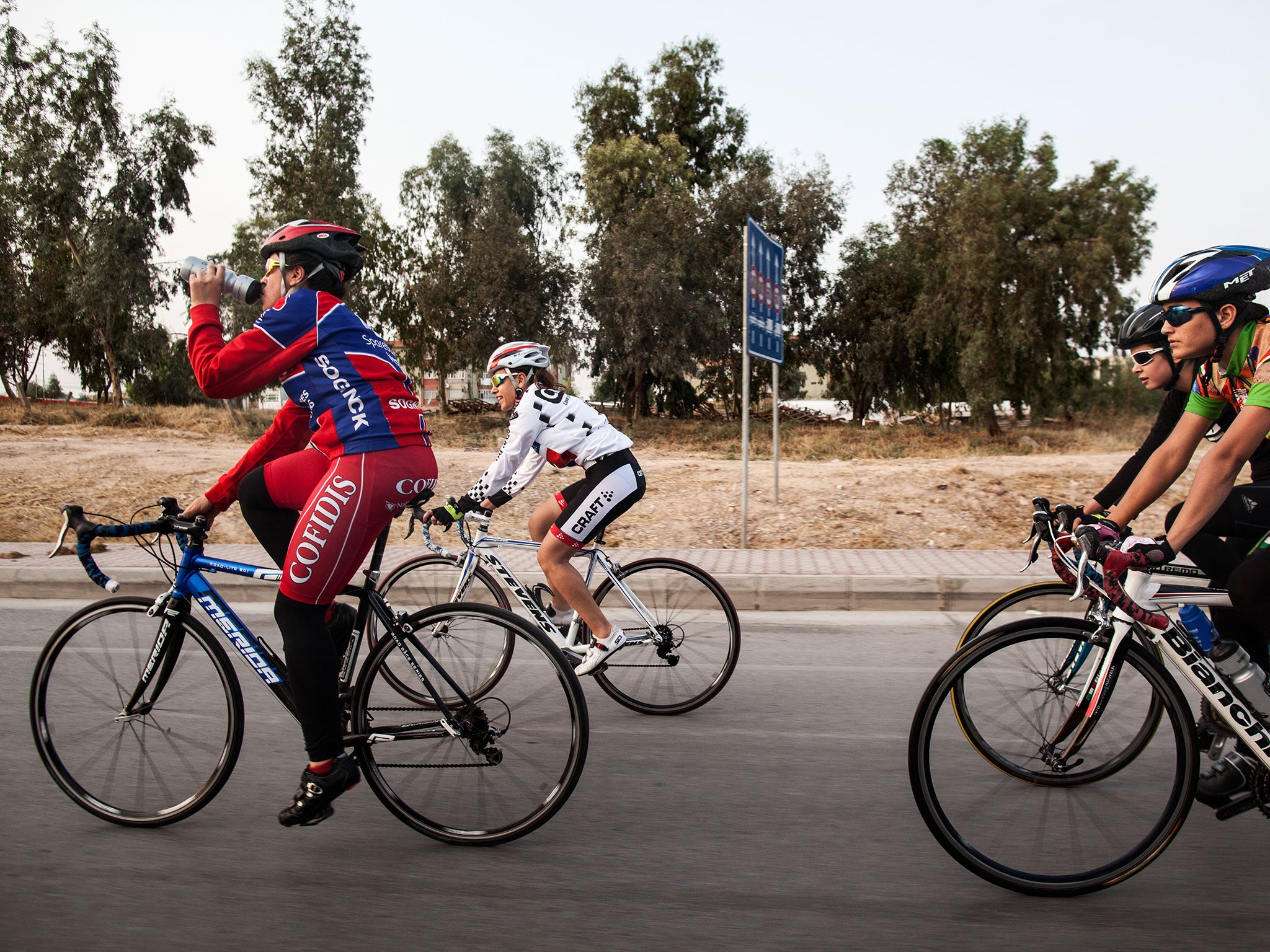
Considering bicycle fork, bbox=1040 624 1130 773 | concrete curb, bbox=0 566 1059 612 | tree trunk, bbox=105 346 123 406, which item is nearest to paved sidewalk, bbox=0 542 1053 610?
concrete curb, bbox=0 566 1059 612

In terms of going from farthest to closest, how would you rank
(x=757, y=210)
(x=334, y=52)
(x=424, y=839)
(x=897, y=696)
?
(x=757, y=210) → (x=334, y=52) → (x=897, y=696) → (x=424, y=839)

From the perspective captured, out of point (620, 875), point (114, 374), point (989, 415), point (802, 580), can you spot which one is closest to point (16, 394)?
point (114, 374)

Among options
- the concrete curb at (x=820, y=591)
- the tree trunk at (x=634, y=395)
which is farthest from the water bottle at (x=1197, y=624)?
the tree trunk at (x=634, y=395)

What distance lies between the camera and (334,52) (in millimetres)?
35406

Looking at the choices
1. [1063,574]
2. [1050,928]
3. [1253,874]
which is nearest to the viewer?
[1050,928]

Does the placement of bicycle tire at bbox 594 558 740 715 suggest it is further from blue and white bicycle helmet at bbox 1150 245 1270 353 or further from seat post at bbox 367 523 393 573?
blue and white bicycle helmet at bbox 1150 245 1270 353

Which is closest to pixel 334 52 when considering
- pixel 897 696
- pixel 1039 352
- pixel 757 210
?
pixel 757 210

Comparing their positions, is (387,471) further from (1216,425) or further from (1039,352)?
(1039,352)

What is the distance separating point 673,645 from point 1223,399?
277 centimetres

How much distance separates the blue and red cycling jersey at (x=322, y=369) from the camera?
309 cm

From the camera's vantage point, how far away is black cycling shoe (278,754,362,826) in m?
3.17

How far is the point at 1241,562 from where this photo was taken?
323 cm

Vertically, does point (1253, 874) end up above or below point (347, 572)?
below

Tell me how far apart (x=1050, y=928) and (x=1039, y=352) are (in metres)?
32.2
